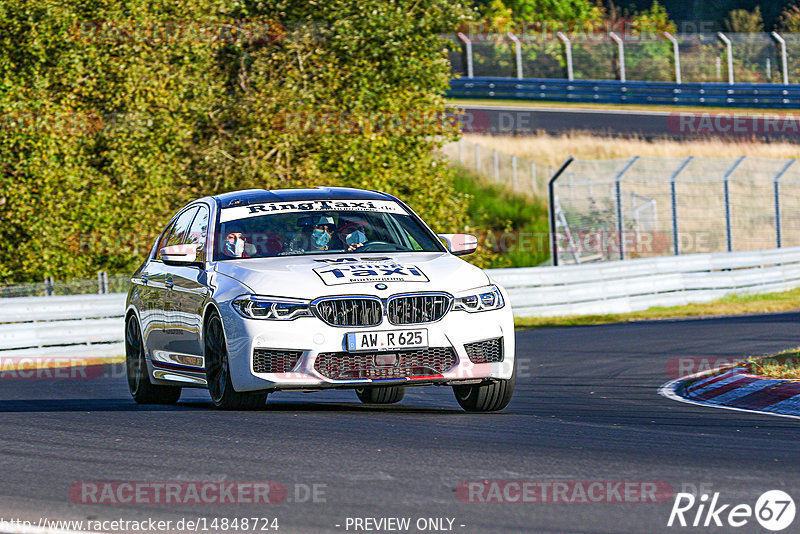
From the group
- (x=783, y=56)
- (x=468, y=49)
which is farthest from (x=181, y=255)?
(x=468, y=49)

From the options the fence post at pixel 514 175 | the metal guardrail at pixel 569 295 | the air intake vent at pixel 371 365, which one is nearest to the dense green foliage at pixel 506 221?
the fence post at pixel 514 175

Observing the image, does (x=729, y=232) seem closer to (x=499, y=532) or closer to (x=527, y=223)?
(x=527, y=223)

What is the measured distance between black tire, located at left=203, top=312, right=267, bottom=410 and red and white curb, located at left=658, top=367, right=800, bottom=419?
366 cm

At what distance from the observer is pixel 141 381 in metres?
11.7

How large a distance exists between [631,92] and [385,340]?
42241mm

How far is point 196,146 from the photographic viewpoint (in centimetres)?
2677

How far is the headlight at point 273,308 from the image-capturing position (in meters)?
9.27

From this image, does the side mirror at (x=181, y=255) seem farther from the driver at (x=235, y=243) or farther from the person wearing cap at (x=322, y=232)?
the person wearing cap at (x=322, y=232)

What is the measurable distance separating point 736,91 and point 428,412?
40.7 metres

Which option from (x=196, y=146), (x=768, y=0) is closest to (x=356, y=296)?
(x=196, y=146)

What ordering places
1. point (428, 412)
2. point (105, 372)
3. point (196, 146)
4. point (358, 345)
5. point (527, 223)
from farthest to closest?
point (527, 223) < point (196, 146) < point (105, 372) < point (428, 412) < point (358, 345)

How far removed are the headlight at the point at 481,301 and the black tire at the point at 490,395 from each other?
56 cm

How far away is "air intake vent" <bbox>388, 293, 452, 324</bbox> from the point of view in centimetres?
934

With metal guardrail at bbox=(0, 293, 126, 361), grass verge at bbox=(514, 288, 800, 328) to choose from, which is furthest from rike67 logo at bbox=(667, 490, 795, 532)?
grass verge at bbox=(514, 288, 800, 328)
